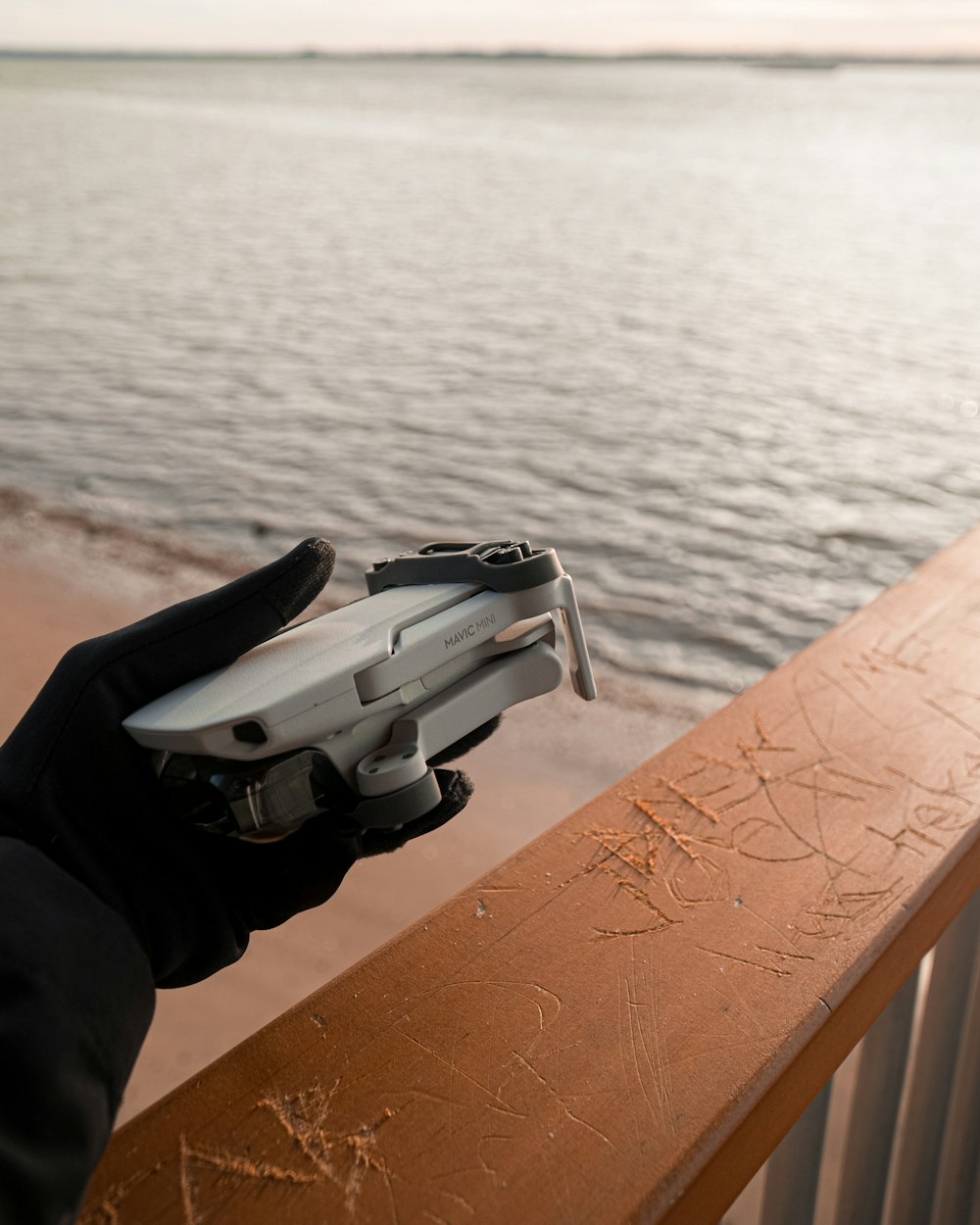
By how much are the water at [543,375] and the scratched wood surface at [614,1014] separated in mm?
3097

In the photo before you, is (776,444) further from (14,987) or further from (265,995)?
(14,987)

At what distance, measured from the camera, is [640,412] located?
6.88 metres

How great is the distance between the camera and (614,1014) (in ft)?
2.28

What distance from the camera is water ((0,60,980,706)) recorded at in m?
5.13

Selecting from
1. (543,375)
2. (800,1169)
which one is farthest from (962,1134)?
(543,375)

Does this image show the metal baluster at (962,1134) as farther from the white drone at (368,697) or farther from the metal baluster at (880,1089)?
the white drone at (368,697)

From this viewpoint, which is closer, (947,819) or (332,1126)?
(332,1126)

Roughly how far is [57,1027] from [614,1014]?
1.16 ft

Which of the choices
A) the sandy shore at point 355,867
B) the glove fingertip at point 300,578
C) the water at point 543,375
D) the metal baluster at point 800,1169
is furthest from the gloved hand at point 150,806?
the water at point 543,375

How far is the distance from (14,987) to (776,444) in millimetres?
6239

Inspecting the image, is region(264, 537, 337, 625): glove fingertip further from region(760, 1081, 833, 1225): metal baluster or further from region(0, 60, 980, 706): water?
region(0, 60, 980, 706): water

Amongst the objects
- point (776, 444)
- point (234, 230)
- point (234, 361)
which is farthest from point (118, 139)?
point (776, 444)

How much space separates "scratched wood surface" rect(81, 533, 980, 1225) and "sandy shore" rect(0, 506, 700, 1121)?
4.50ft

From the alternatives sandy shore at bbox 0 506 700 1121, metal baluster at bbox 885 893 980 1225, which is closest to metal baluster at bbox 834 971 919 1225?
metal baluster at bbox 885 893 980 1225
